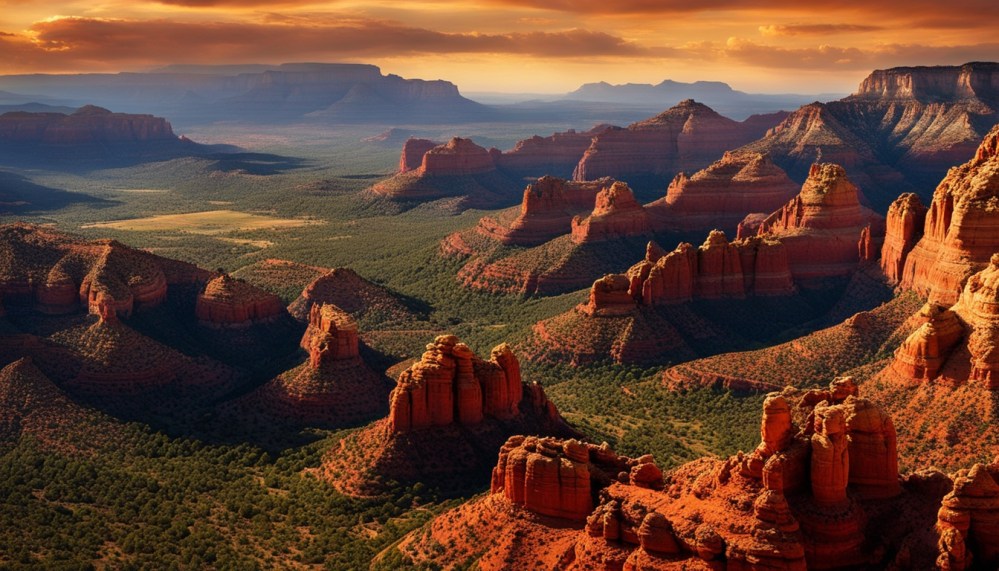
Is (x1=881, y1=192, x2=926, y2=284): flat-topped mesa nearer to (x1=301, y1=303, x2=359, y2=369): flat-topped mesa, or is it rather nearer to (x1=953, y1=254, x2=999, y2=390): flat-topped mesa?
(x1=953, y1=254, x2=999, y2=390): flat-topped mesa

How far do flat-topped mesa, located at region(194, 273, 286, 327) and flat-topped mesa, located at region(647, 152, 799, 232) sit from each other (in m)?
57.7

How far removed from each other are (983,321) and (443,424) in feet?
117

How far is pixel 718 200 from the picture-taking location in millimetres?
166875

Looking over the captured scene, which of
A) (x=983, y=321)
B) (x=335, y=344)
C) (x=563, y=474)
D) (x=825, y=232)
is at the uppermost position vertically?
(x=983, y=321)

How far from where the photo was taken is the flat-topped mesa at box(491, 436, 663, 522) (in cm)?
5956

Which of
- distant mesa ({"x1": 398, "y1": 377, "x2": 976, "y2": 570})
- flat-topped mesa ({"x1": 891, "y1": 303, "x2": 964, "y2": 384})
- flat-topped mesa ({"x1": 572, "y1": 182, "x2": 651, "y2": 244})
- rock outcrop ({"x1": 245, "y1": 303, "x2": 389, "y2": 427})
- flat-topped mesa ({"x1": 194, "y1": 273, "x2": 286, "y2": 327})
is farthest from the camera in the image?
flat-topped mesa ({"x1": 572, "y1": 182, "x2": 651, "y2": 244})

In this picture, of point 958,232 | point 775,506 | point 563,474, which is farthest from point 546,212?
point 775,506

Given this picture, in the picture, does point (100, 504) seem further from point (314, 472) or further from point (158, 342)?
point (158, 342)

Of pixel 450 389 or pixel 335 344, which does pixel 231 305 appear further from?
pixel 450 389

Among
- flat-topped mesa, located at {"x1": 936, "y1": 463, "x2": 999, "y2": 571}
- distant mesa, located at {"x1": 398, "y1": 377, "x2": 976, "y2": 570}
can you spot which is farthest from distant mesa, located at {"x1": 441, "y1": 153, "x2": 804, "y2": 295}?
flat-topped mesa, located at {"x1": 936, "y1": 463, "x2": 999, "y2": 571}

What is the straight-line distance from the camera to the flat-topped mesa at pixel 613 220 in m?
153

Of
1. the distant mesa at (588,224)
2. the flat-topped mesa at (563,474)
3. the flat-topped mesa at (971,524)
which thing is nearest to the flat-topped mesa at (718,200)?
the distant mesa at (588,224)

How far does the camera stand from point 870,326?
104 meters

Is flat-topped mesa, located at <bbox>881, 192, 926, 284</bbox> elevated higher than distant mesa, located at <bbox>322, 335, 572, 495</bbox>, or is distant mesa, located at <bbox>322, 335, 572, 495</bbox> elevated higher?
flat-topped mesa, located at <bbox>881, 192, 926, 284</bbox>
